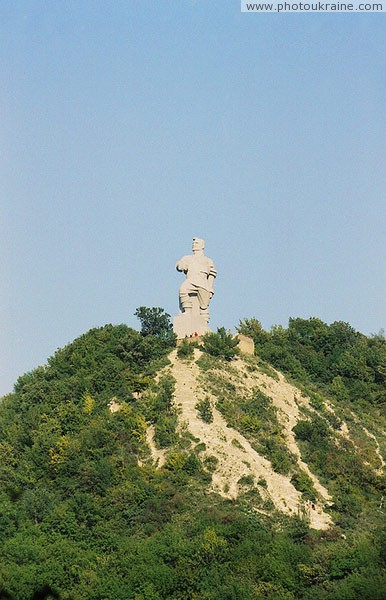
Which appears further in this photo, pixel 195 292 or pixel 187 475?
pixel 195 292

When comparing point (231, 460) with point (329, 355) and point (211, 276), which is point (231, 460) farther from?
point (329, 355)

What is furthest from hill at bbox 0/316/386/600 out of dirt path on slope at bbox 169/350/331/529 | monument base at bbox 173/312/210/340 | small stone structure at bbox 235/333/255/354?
small stone structure at bbox 235/333/255/354

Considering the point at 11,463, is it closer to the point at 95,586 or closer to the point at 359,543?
the point at 95,586

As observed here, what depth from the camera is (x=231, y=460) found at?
1981 inches

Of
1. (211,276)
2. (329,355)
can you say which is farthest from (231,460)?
(329,355)

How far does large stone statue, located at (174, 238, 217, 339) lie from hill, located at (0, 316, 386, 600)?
3.54 feet

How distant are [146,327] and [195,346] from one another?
104 inches

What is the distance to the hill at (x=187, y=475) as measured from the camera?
145 feet

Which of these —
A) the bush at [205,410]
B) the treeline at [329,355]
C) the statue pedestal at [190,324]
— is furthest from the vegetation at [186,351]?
the treeline at [329,355]

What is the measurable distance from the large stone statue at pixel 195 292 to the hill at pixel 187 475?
108 cm

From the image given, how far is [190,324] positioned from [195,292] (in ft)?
4.90

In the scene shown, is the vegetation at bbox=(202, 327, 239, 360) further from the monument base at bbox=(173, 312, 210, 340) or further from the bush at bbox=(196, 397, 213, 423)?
the bush at bbox=(196, 397, 213, 423)

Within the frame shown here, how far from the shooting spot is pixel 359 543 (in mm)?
44875

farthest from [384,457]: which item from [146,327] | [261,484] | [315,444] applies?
[146,327]
